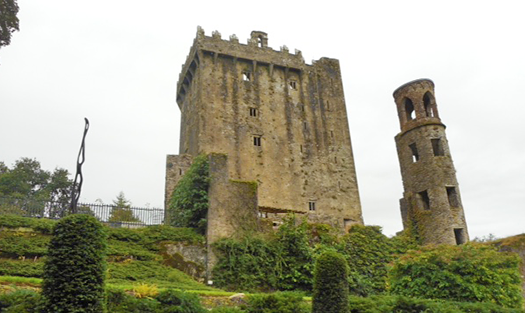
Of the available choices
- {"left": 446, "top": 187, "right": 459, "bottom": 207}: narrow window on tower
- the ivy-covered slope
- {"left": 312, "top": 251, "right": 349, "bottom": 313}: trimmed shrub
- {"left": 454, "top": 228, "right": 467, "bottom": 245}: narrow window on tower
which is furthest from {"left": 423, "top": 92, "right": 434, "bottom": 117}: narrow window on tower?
{"left": 312, "top": 251, "right": 349, "bottom": 313}: trimmed shrub

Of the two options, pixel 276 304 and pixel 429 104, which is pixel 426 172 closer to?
pixel 429 104

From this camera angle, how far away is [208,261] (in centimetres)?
1995

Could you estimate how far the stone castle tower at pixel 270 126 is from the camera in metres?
30.1

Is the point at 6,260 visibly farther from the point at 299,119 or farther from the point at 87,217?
the point at 299,119

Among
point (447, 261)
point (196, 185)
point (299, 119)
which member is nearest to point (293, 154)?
point (299, 119)

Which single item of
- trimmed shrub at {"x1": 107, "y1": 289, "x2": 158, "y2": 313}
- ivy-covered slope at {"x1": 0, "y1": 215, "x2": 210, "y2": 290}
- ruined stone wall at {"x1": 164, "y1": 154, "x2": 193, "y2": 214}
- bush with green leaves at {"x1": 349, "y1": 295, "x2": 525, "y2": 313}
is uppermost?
ruined stone wall at {"x1": 164, "y1": 154, "x2": 193, "y2": 214}

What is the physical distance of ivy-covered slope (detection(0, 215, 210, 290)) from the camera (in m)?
15.4

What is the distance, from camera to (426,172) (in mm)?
28328

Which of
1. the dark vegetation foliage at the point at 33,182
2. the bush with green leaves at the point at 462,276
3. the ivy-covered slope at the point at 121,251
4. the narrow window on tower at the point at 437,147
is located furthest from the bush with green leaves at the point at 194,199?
the dark vegetation foliage at the point at 33,182

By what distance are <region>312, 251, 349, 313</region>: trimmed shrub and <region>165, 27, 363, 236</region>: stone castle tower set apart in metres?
16.4

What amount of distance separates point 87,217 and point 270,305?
5.08 metres

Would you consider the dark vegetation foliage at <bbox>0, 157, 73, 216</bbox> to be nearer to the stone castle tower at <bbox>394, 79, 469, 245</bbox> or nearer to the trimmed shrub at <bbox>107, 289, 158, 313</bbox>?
the stone castle tower at <bbox>394, 79, 469, 245</bbox>

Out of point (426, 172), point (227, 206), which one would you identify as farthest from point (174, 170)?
point (426, 172)

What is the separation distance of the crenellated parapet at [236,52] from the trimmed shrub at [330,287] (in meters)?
23.2
